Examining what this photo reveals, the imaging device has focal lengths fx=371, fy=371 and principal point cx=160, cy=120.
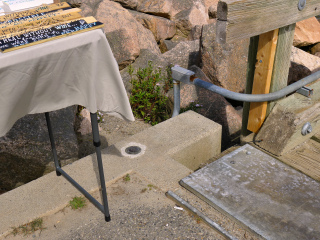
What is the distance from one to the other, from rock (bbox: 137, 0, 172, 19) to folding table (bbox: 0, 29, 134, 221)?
6827mm

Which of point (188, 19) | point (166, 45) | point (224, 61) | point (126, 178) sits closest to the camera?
point (126, 178)

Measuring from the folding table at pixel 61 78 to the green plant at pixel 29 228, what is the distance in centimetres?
88

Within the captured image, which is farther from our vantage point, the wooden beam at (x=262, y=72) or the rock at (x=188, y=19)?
the rock at (x=188, y=19)

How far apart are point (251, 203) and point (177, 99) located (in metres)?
1.62

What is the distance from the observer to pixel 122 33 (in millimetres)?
5953

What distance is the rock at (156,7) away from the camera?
8867 millimetres

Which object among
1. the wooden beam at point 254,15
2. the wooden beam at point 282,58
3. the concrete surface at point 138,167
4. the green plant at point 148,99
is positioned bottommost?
the green plant at point 148,99

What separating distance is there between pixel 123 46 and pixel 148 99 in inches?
45.6

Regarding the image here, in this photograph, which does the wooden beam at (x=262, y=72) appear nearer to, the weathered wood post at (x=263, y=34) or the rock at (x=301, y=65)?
the weathered wood post at (x=263, y=34)

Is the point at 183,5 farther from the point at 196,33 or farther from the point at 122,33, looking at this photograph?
the point at 122,33

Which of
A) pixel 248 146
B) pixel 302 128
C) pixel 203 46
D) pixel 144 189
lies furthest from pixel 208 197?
pixel 203 46

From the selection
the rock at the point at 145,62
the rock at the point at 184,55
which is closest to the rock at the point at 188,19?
the rock at the point at 184,55

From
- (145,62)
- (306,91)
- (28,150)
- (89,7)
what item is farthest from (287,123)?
(89,7)

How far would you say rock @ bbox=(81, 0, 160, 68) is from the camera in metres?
5.84
